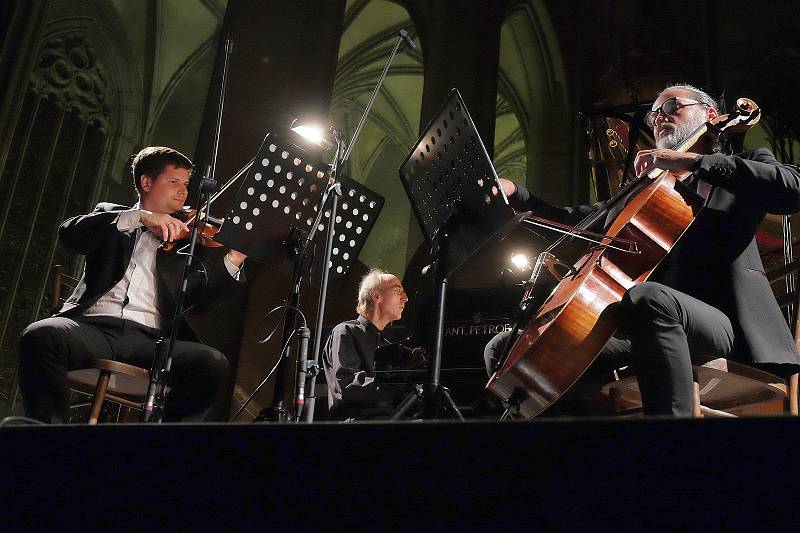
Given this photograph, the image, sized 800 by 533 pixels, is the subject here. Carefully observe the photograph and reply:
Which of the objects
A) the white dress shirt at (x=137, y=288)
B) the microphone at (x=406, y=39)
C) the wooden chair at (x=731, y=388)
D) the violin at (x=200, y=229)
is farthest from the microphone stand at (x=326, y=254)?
the wooden chair at (x=731, y=388)

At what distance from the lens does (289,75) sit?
6.63 metres

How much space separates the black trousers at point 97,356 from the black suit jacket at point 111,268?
0.45 feet

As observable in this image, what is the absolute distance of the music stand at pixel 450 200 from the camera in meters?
2.63

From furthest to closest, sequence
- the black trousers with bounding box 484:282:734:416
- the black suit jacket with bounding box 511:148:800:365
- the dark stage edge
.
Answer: the black suit jacket with bounding box 511:148:800:365 < the black trousers with bounding box 484:282:734:416 < the dark stage edge

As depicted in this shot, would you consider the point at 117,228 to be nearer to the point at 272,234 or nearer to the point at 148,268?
the point at 148,268

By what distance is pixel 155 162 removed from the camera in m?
3.69

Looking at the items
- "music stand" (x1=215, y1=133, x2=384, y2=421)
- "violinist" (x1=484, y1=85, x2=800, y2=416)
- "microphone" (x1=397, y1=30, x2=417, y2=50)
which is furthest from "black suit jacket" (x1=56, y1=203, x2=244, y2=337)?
"violinist" (x1=484, y1=85, x2=800, y2=416)

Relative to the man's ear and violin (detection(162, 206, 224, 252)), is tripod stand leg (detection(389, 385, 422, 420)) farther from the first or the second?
the man's ear

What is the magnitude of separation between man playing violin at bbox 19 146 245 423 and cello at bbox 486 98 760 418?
142 cm

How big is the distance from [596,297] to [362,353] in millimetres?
2367

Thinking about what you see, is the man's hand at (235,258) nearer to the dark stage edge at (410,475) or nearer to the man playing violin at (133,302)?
the man playing violin at (133,302)

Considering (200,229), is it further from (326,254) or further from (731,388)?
(731,388)

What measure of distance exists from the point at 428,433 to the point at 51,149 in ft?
40.6

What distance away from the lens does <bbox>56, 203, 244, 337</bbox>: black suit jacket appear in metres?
3.38
